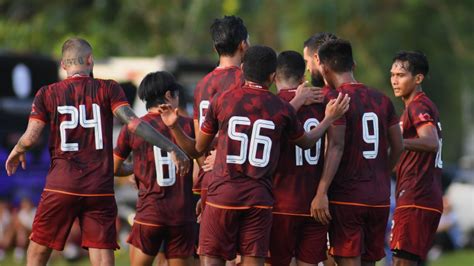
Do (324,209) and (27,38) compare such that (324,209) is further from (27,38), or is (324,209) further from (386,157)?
(27,38)

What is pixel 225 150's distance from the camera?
11.4m

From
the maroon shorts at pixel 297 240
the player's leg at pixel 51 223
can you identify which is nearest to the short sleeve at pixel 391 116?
the maroon shorts at pixel 297 240

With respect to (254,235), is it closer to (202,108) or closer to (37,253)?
(202,108)

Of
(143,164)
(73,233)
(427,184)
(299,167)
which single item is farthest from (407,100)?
(73,233)

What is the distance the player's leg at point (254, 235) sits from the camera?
37.3ft

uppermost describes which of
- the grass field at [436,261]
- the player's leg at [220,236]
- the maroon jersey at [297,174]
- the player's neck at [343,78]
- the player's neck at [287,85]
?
the player's neck at [343,78]

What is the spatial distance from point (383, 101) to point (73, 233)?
1309 centimetres

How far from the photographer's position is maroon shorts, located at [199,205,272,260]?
11.3m

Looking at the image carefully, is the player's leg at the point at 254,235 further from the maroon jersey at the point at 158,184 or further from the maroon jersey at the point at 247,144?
the maroon jersey at the point at 158,184

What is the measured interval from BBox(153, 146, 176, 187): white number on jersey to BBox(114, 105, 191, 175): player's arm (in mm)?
1063

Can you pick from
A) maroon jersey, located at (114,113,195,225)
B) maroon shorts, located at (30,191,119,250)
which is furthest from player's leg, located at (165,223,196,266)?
maroon shorts, located at (30,191,119,250)

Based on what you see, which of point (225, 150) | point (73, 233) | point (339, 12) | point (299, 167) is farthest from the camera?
point (339, 12)

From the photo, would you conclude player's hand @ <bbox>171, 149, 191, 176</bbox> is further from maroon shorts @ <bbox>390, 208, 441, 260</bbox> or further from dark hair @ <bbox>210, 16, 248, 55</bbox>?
maroon shorts @ <bbox>390, 208, 441, 260</bbox>

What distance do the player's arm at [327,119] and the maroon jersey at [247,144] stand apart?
11.5 inches
